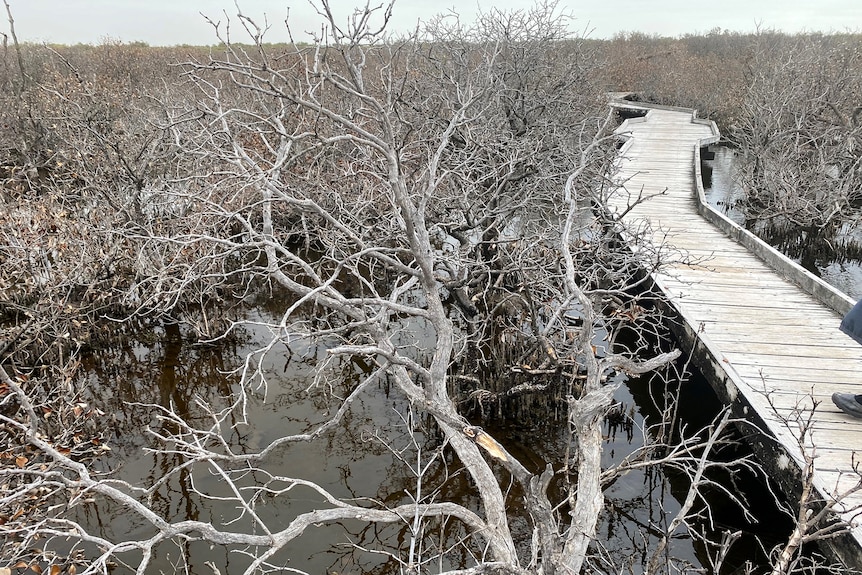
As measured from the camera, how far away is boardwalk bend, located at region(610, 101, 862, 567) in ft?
13.3

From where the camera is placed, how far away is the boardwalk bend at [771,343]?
4066 millimetres

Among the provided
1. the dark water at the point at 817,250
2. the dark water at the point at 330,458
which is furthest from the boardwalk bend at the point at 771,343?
the dark water at the point at 817,250

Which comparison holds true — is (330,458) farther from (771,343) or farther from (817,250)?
(817,250)

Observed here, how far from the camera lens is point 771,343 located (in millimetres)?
5688

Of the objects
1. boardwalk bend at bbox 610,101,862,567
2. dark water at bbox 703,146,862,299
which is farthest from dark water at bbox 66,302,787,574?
dark water at bbox 703,146,862,299

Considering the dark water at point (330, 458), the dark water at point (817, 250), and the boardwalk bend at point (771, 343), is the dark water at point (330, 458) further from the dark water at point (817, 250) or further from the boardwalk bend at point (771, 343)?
the dark water at point (817, 250)

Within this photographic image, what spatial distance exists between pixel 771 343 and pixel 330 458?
4352mm

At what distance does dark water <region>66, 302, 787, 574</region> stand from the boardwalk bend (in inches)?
24.7

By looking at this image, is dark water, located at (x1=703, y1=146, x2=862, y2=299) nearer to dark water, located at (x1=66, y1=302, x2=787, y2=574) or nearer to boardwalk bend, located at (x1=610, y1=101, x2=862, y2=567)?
boardwalk bend, located at (x1=610, y1=101, x2=862, y2=567)

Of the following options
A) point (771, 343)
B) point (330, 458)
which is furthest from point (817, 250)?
point (330, 458)

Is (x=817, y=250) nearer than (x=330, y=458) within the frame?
No

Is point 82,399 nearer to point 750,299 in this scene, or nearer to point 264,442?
point 264,442

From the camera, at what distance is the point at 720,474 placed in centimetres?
586

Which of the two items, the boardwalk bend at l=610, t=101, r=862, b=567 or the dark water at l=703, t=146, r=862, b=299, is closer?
the boardwalk bend at l=610, t=101, r=862, b=567
